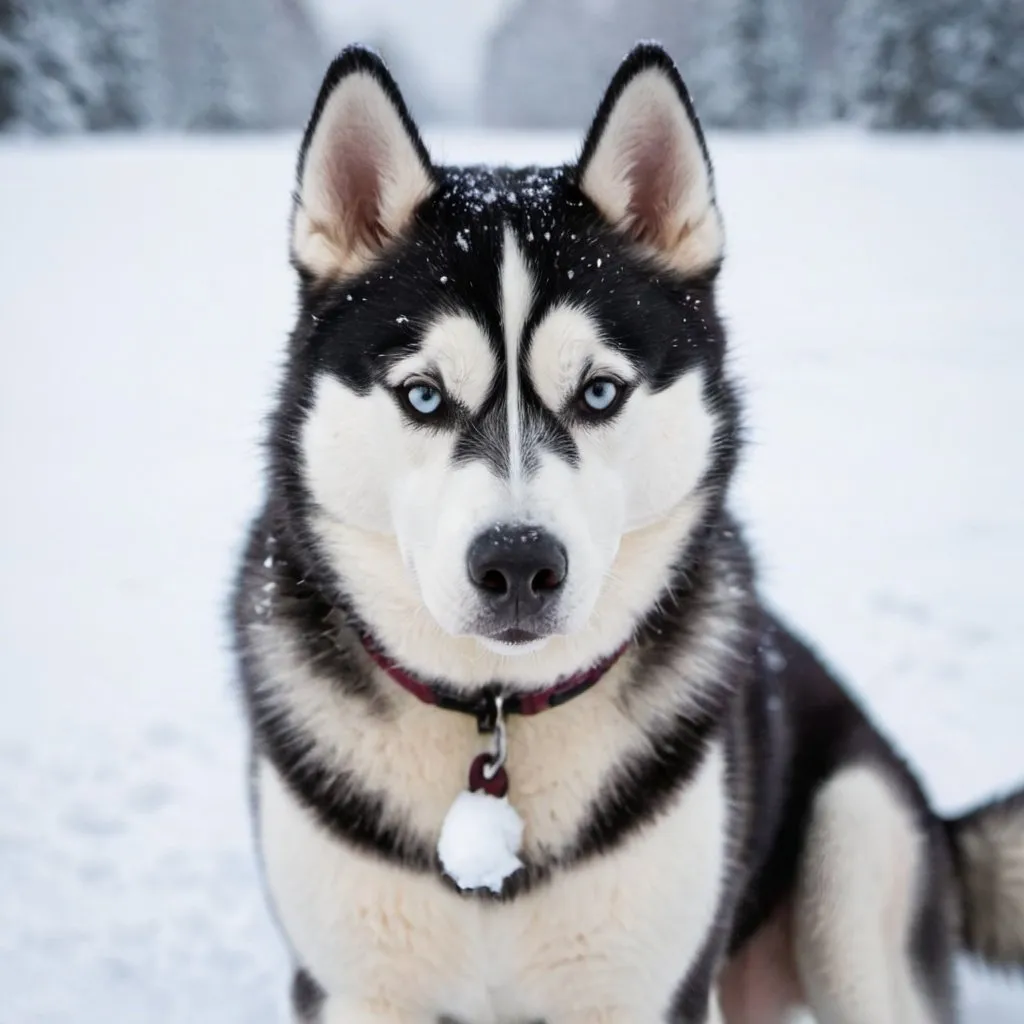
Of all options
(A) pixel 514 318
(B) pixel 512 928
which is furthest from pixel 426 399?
(B) pixel 512 928

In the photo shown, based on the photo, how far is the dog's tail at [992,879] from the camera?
215 centimetres

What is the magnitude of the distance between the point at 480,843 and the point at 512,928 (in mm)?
164

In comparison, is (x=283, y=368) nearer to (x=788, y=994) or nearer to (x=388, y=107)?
(x=388, y=107)

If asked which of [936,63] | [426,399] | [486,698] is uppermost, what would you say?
[936,63]

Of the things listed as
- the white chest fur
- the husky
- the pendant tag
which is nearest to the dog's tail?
the husky

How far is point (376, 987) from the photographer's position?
1.58 metres

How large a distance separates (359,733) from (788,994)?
121cm

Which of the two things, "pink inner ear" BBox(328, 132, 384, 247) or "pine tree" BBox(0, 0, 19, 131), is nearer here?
"pink inner ear" BBox(328, 132, 384, 247)

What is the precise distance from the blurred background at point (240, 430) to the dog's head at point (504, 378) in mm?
183

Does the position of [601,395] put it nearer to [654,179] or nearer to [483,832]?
[654,179]

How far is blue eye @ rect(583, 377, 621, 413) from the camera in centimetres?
152

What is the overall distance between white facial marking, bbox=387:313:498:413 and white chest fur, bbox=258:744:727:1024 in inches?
27.7

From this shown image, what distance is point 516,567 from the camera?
131 cm

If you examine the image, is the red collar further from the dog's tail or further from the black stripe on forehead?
the dog's tail
